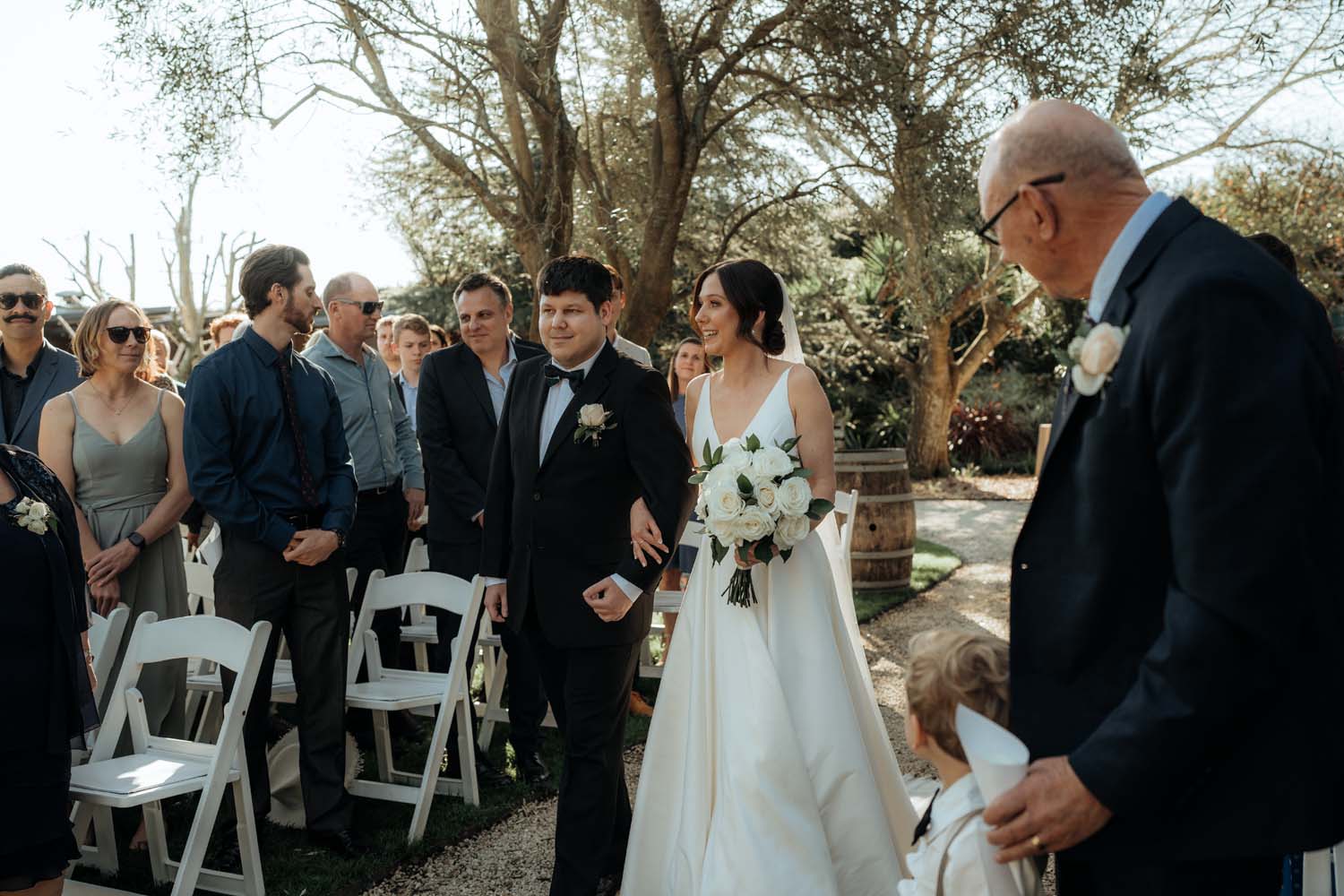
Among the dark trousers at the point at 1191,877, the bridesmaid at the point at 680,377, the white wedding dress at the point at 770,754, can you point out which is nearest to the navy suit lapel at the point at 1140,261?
the dark trousers at the point at 1191,877

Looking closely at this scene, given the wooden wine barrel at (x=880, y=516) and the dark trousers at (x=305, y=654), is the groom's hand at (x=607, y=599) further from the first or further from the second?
the wooden wine barrel at (x=880, y=516)

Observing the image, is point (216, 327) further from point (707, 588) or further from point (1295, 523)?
point (1295, 523)

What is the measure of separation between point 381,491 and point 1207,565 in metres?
5.61

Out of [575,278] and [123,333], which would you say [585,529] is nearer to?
[575,278]

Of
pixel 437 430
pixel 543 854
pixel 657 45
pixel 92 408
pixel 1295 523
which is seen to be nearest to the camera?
pixel 1295 523

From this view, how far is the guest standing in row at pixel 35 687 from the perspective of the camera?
11.1 ft

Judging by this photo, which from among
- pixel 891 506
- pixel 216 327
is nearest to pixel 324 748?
pixel 216 327

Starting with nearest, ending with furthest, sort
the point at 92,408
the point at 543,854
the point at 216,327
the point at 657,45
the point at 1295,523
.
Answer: the point at 1295,523 < the point at 543,854 < the point at 92,408 < the point at 216,327 < the point at 657,45

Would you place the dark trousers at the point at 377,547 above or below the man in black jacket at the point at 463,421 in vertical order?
below

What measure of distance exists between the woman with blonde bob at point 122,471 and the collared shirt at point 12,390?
34.5 inches

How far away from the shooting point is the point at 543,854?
4742mm

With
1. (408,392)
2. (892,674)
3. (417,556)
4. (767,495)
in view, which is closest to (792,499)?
(767,495)

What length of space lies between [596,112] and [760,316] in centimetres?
801

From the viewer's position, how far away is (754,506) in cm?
390
